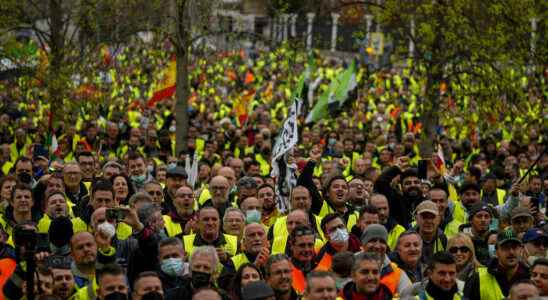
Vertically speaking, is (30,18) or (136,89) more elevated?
(30,18)

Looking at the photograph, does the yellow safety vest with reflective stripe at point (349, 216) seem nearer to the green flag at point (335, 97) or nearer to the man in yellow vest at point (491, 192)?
the man in yellow vest at point (491, 192)

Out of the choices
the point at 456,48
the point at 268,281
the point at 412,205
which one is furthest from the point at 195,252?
the point at 456,48

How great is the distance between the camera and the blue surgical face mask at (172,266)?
30.0ft

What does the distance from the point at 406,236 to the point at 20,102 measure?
698 inches

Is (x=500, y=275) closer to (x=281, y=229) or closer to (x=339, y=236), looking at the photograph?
(x=339, y=236)

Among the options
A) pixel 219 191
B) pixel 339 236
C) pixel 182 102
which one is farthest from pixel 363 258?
pixel 182 102

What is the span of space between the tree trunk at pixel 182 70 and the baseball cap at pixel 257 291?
12844mm

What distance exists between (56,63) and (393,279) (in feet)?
46.4

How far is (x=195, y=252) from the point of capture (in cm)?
884

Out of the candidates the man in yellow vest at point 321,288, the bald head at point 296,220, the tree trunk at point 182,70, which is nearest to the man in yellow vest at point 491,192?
the bald head at point 296,220

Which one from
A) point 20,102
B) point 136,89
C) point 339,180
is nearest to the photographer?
point 339,180

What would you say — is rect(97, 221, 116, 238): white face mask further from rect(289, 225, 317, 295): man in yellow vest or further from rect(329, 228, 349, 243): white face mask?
rect(329, 228, 349, 243): white face mask

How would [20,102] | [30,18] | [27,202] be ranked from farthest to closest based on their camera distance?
[20,102] → [30,18] → [27,202]

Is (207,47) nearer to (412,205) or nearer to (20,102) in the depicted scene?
(20,102)
